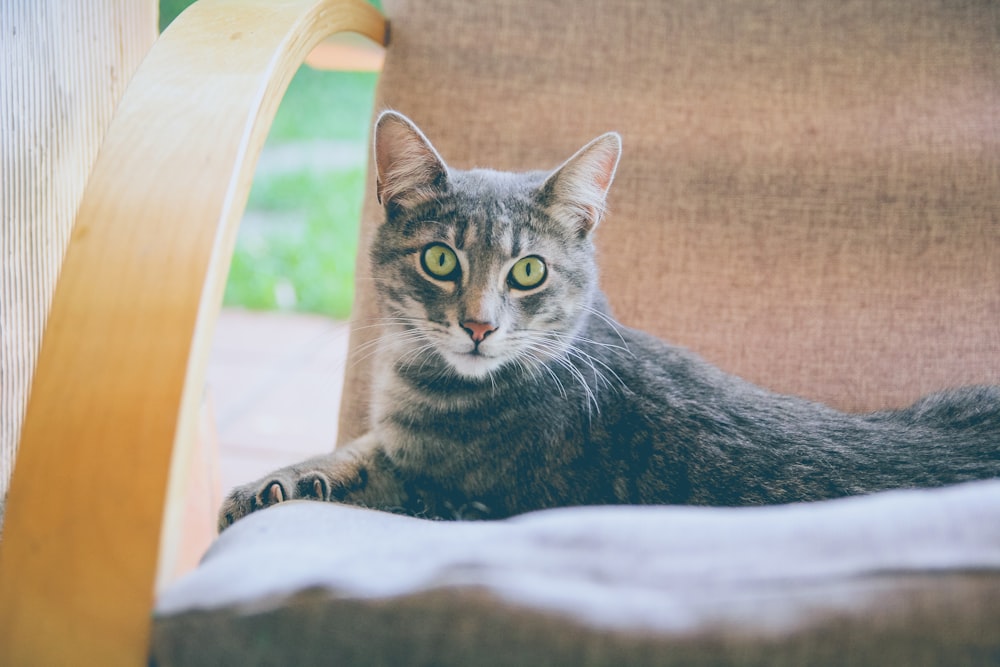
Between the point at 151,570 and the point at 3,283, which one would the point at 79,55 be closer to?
the point at 3,283

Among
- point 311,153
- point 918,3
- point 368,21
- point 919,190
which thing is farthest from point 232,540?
point 311,153

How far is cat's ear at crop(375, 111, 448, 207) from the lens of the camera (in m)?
0.95

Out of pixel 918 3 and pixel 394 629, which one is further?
pixel 918 3

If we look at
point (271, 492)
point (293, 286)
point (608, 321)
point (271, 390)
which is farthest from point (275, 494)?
point (293, 286)

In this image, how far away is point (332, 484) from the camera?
931mm

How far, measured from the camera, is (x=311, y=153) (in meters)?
3.31

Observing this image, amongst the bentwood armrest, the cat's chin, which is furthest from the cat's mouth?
the bentwood armrest

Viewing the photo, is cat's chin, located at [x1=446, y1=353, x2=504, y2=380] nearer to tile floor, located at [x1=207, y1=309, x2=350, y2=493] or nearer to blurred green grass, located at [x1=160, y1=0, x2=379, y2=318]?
tile floor, located at [x1=207, y1=309, x2=350, y2=493]

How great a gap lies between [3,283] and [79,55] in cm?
33

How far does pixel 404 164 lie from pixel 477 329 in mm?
263

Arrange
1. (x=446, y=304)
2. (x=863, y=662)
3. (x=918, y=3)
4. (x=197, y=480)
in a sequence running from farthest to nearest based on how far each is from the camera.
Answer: (x=918, y=3)
(x=197, y=480)
(x=446, y=304)
(x=863, y=662)

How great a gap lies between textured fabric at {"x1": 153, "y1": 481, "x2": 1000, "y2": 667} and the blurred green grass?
2.11 metres

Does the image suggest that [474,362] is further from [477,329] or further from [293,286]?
[293,286]

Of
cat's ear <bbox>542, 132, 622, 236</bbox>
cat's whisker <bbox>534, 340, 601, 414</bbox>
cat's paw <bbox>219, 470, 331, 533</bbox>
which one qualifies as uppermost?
cat's ear <bbox>542, 132, 622, 236</bbox>
